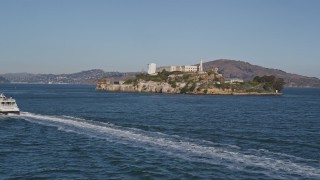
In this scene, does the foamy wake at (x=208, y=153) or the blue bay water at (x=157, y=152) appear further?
the foamy wake at (x=208, y=153)

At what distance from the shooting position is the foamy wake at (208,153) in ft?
118

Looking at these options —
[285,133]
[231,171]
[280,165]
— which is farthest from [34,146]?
[285,133]

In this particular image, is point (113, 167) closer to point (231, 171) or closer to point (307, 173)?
point (231, 171)

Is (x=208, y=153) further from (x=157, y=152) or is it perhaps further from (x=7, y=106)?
(x=7, y=106)

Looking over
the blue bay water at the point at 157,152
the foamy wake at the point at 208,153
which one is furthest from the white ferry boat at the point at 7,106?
the foamy wake at the point at 208,153

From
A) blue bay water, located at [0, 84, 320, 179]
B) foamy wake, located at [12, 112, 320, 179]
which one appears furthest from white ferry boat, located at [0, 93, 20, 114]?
foamy wake, located at [12, 112, 320, 179]

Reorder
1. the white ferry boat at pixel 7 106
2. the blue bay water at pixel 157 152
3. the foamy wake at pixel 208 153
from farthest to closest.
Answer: the white ferry boat at pixel 7 106 → the foamy wake at pixel 208 153 → the blue bay water at pixel 157 152

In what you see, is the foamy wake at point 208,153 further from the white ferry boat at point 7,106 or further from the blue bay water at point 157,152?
the white ferry boat at point 7,106

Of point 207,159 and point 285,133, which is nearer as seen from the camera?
point 207,159

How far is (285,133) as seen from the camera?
61531 millimetres

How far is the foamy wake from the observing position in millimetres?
35906

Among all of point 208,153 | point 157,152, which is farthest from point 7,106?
point 208,153

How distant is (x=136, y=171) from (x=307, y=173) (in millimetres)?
14313

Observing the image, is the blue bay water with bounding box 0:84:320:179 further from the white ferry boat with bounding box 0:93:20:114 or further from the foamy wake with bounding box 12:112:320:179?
the white ferry boat with bounding box 0:93:20:114
